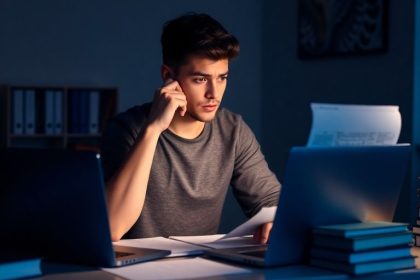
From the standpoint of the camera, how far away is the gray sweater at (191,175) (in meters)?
2.29

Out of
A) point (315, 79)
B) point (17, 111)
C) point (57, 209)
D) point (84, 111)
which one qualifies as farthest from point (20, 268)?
point (315, 79)

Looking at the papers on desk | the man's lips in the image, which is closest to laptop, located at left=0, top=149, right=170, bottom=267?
the papers on desk

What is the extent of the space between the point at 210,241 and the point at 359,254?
0.45m

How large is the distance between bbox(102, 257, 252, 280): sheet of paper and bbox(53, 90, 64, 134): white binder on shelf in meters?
3.03

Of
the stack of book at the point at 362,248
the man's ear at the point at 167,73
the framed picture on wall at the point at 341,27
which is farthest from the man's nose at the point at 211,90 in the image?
the framed picture on wall at the point at 341,27

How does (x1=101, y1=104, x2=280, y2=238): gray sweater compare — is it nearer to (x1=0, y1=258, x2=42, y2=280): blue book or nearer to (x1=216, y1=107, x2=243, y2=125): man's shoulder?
(x1=216, y1=107, x2=243, y2=125): man's shoulder

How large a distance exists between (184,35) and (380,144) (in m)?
0.93

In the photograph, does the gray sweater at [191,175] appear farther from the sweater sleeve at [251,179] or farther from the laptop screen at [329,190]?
the laptop screen at [329,190]

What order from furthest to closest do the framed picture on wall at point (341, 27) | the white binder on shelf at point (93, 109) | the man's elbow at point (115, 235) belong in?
the white binder on shelf at point (93, 109), the framed picture on wall at point (341, 27), the man's elbow at point (115, 235)

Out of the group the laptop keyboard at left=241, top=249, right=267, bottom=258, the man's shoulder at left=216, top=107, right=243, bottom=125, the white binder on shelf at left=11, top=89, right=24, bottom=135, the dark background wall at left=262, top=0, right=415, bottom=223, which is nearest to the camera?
the laptop keyboard at left=241, top=249, right=267, bottom=258

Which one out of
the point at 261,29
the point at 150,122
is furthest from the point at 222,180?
the point at 261,29

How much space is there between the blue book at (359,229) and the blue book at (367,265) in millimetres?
59

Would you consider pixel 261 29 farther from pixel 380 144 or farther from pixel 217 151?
pixel 380 144

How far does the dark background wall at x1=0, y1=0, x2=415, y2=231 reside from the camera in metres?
4.27
